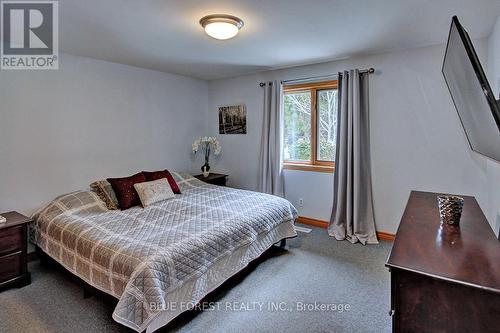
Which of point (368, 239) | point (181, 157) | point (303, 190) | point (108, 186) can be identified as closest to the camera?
point (108, 186)

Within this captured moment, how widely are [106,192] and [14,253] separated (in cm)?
96

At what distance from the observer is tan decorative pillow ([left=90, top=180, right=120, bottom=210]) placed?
304 centimetres

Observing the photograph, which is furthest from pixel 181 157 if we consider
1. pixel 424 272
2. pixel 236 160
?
pixel 424 272

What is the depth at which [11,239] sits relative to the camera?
241 centimetres

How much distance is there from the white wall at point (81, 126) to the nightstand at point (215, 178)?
485 mm

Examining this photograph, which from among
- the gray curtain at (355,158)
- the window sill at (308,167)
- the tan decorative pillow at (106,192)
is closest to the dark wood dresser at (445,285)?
the gray curtain at (355,158)

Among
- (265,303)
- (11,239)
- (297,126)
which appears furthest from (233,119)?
(11,239)

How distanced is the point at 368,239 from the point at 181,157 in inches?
122

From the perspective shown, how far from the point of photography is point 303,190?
13.4ft

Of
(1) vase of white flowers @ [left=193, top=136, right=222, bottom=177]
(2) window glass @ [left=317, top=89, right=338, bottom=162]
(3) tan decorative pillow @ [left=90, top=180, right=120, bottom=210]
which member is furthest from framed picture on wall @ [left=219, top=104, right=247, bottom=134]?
Result: (3) tan decorative pillow @ [left=90, top=180, right=120, bottom=210]

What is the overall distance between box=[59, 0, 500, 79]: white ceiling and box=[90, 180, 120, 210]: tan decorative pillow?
1.52 m

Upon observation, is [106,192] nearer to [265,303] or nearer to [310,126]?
[265,303]

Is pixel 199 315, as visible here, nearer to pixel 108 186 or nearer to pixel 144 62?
pixel 108 186

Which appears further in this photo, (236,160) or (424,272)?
(236,160)
